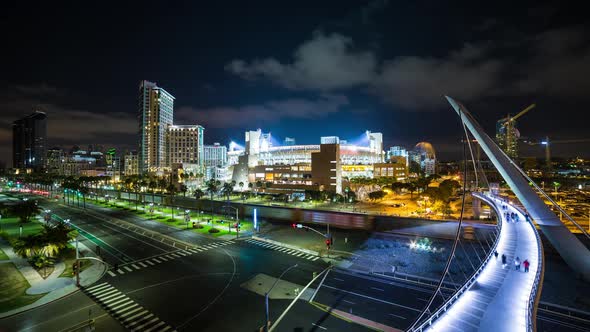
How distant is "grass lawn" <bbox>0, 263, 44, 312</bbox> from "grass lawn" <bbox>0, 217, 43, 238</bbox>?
23980 mm

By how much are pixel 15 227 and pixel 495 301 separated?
284 feet

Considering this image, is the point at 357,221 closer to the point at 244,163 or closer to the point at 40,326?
the point at 40,326

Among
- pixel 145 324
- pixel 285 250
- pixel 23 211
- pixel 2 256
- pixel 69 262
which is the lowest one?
pixel 285 250

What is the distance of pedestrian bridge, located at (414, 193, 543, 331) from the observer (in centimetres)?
1452

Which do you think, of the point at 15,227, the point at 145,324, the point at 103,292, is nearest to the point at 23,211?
the point at 15,227

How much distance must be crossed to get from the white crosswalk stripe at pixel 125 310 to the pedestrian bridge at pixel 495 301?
68.9ft

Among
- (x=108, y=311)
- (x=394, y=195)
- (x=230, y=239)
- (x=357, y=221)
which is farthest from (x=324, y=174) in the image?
(x=108, y=311)

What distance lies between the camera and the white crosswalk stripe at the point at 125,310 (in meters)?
22.4

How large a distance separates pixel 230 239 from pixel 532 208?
44.9 meters

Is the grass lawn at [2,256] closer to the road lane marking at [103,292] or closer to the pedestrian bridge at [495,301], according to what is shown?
A: the road lane marking at [103,292]

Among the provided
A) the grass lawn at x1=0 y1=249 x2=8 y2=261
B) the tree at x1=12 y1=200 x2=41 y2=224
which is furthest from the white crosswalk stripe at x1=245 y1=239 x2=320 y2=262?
the tree at x1=12 y1=200 x2=41 y2=224

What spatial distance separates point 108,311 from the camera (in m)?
24.6

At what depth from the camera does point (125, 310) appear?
2478 centimetres

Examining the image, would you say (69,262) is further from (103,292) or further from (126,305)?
(126,305)
